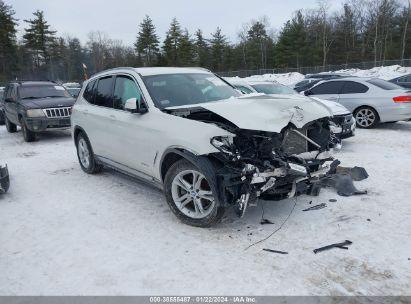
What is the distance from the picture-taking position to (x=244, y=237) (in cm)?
423

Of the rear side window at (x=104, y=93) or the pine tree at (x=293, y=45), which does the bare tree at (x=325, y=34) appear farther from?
the rear side window at (x=104, y=93)

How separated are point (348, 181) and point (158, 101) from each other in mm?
3163

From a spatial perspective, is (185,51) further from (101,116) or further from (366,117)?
(101,116)

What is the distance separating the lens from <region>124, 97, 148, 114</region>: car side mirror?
4.84 m

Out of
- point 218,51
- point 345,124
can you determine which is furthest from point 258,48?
point 345,124

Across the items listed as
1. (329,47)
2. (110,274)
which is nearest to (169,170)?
(110,274)

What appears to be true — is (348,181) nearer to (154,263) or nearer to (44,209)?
(154,263)

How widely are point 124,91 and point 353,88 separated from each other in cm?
809

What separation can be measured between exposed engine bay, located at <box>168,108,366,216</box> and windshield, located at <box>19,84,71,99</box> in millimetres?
9086

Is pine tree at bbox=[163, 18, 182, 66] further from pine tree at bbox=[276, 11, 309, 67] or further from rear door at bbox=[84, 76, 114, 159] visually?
rear door at bbox=[84, 76, 114, 159]

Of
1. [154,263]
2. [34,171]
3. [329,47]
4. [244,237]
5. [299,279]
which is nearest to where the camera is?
[299,279]

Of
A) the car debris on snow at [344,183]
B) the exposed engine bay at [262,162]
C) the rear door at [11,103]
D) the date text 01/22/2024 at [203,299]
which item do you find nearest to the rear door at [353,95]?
the car debris on snow at [344,183]

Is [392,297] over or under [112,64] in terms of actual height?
under

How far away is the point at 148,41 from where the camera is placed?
6812 cm
